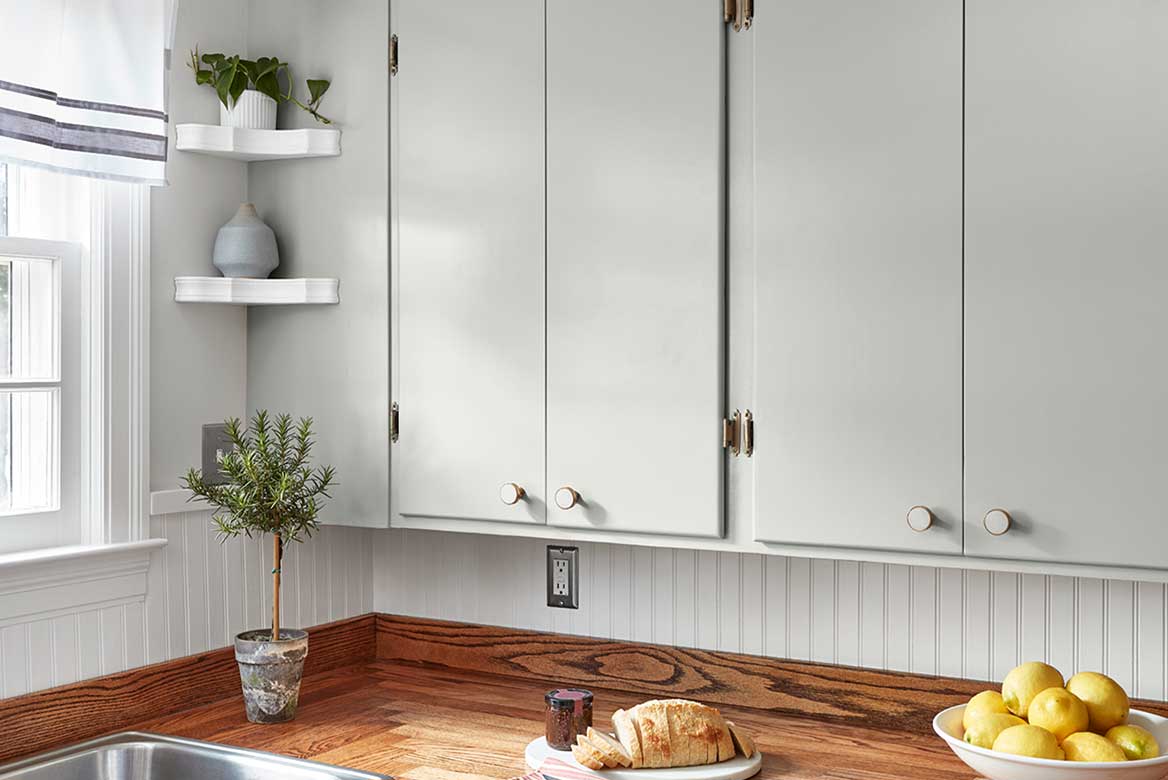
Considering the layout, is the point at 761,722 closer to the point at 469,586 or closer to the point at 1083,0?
the point at 469,586

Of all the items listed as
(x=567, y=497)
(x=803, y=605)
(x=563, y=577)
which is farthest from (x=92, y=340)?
(x=803, y=605)

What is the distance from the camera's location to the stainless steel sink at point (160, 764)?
175 centimetres

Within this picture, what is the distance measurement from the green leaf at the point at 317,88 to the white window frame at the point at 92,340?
0.35 meters

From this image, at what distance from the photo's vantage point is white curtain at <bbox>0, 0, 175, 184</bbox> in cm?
177

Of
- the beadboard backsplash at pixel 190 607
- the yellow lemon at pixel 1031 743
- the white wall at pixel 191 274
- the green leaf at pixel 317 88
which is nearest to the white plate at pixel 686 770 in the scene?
the yellow lemon at pixel 1031 743

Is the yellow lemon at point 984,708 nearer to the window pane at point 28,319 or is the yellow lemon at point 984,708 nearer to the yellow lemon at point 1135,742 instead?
the yellow lemon at point 1135,742

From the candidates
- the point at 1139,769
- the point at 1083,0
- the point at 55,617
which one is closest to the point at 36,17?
the point at 55,617

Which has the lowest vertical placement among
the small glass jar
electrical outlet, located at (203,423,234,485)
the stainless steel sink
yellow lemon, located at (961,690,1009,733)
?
the stainless steel sink

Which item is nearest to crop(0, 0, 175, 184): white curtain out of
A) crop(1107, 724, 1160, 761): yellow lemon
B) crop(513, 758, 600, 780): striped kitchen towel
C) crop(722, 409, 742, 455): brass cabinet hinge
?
crop(722, 409, 742, 455): brass cabinet hinge

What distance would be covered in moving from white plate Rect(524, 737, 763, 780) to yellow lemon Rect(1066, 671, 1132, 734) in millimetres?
461

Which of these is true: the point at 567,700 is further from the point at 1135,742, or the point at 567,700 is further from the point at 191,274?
the point at 191,274

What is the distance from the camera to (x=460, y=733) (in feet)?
6.40

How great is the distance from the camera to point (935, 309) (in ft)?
5.44

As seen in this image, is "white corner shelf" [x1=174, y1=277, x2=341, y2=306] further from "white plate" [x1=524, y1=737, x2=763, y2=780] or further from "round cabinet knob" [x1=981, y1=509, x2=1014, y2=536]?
"round cabinet knob" [x1=981, y1=509, x2=1014, y2=536]
